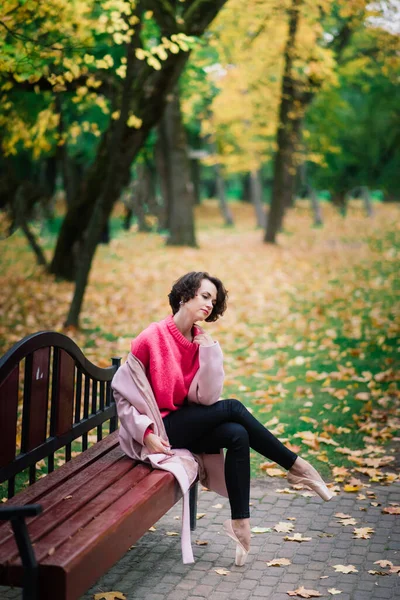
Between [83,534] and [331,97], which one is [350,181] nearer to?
[331,97]

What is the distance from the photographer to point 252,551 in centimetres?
477

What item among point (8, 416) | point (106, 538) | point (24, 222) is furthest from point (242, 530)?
point (24, 222)

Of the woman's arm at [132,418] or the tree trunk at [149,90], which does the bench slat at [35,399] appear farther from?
the tree trunk at [149,90]

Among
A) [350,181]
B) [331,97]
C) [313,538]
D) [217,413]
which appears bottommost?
[350,181]

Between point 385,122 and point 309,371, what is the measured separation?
2792cm

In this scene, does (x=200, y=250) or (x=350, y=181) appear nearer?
(x=200, y=250)

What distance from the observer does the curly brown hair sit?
4.72m

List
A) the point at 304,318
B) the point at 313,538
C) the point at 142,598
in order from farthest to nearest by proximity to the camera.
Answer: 1. the point at 304,318
2. the point at 313,538
3. the point at 142,598

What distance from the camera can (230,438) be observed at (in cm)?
455

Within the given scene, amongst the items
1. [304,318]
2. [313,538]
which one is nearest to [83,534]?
[313,538]

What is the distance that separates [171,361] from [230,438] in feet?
1.70

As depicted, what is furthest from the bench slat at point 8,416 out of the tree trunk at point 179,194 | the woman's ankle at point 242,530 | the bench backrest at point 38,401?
the tree trunk at point 179,194

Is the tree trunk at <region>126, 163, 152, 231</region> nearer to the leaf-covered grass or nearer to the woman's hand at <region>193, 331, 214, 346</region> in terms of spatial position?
the leaf-covered grass

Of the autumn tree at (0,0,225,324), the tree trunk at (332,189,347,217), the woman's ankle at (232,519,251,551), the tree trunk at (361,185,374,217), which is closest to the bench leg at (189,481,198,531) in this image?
the woman's ankle at (232,519,251,551)
